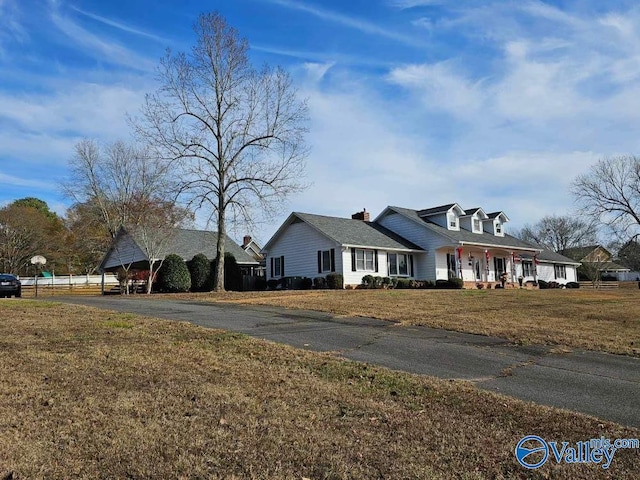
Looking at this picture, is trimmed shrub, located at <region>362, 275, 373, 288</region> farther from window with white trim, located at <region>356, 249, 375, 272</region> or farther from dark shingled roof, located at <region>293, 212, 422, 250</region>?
dark shingled roof, located at <region>293, 212, 422, 250</region>

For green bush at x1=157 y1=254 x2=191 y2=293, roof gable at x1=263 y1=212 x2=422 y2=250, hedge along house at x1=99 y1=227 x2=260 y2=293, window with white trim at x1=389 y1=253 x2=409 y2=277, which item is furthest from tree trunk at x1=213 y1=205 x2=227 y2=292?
window with white trim at x1=389 y1=253 x2=409 y2=277

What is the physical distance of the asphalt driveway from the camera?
21.1ft

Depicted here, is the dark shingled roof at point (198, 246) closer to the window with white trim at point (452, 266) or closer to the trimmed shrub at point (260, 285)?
the trimmed shrub at point (260, 285)

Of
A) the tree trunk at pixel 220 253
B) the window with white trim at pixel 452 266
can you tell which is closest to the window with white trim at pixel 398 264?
the window with white trim at pixel 452 266

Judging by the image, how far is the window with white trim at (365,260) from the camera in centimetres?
3262

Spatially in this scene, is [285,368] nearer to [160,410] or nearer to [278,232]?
[160,410]

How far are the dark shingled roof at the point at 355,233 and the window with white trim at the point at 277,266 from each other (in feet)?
12.8

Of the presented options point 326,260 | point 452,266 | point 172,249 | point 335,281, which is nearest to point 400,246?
point 452,266

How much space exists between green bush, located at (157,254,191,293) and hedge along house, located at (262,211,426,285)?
6.86 metres

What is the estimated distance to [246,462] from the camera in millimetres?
3963

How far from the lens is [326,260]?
3250cm

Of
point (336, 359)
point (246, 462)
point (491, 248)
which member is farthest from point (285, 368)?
point (491, 248)

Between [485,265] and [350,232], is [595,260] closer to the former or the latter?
[485,265]

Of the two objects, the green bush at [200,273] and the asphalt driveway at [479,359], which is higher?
the green bush at [200,273]
